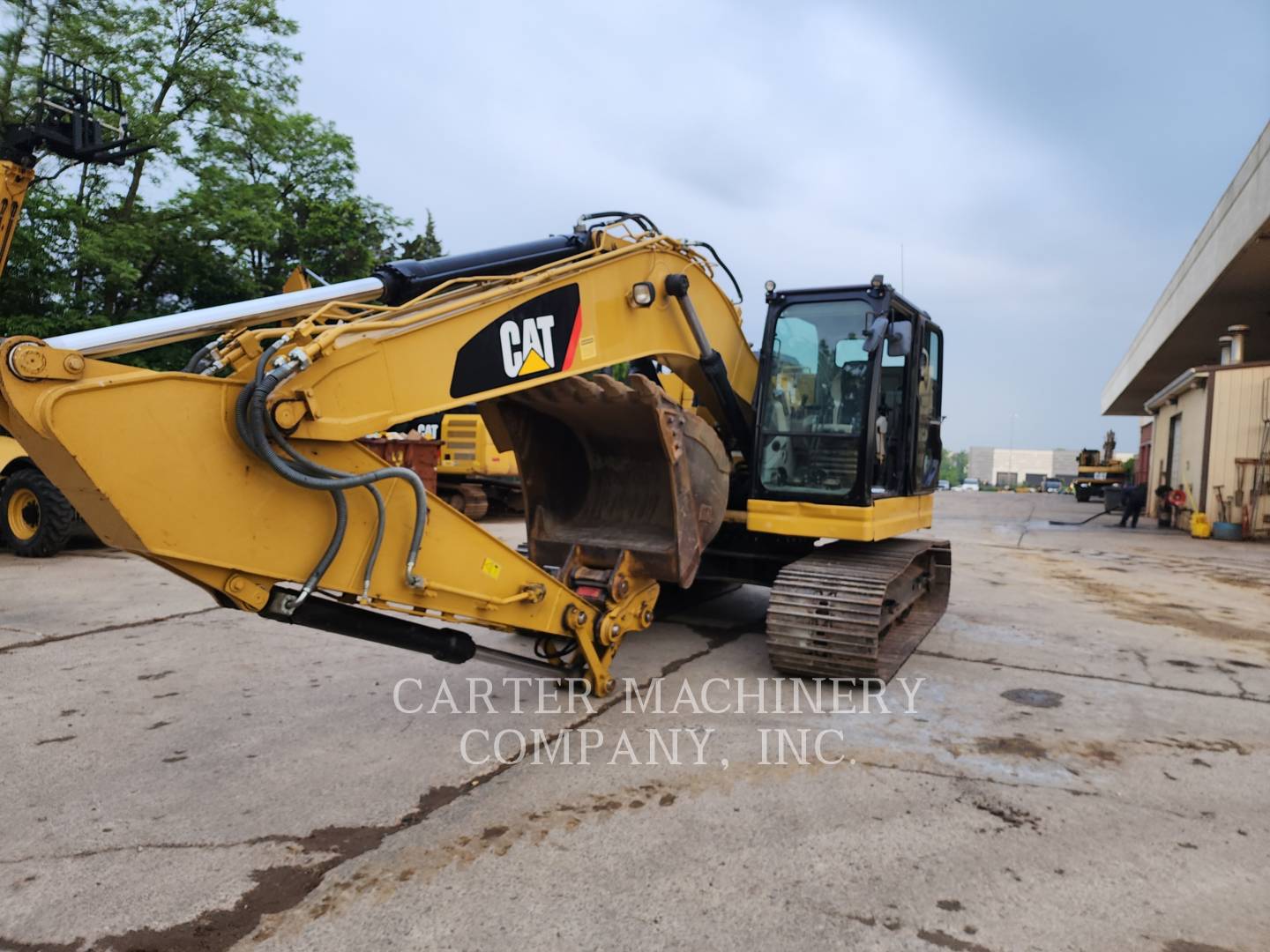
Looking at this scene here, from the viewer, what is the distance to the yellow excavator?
2645 millimetres

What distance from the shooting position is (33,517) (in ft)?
32.6

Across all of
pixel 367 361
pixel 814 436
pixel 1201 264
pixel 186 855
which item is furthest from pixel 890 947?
pixel 1201 264

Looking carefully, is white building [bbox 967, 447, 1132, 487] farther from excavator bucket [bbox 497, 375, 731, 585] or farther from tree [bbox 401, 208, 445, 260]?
excavator bucket [bbox 497, 375, 731, 585]

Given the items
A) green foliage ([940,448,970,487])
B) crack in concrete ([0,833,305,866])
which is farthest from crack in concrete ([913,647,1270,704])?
green foliage ([940,448,970,487])

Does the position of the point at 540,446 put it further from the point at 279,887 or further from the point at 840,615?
the point at 279,887

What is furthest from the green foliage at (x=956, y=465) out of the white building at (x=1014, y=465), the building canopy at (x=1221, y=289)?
the building canopy at (x=1221, y=289)

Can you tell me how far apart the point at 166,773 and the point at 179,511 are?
1.53m

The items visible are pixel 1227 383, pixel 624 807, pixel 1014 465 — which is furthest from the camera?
pixel 1014 465

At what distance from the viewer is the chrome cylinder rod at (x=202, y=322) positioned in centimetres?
267

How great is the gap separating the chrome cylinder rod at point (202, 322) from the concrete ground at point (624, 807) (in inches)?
66.5

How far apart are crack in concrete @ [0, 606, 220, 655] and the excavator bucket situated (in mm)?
3238

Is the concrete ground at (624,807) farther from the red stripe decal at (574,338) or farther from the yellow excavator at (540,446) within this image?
the red stripe decal at (574,338)

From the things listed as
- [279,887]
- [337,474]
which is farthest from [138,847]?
[337,474]

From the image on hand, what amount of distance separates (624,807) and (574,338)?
6.46ft
